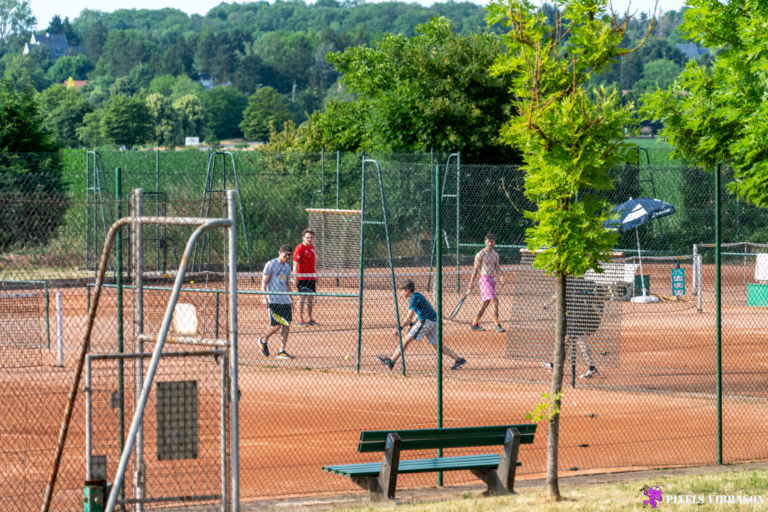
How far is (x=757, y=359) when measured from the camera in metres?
13.5

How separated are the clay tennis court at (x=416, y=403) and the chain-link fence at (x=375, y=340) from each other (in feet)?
0.12

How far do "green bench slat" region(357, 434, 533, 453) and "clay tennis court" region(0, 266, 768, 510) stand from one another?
35.0 inches

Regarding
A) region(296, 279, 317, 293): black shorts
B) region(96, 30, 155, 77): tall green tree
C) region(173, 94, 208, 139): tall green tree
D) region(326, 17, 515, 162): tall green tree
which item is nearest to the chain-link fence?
region(296, 279, 317, 293): black shorts

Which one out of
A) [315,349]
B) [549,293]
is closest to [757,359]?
[549,293]

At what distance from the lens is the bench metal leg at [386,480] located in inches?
253

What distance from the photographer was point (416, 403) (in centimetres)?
1031

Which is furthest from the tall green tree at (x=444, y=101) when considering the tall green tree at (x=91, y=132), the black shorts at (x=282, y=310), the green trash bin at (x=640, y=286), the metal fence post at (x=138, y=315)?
the tall green tree at (x=91, y=132)

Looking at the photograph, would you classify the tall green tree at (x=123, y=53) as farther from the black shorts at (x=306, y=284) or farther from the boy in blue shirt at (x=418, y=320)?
the boy in blue shirt at (x=418, y=320)

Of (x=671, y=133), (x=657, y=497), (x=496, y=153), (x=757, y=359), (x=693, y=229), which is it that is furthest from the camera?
(x=496, y=153)

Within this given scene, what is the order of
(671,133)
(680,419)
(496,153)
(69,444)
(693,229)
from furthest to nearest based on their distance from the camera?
(496,153) < (693,229) < (671,133) < (680,419) < (69,444)

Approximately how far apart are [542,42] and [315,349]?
8342 millimetres

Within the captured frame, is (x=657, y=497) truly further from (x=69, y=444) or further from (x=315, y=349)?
(x=315, y=349)

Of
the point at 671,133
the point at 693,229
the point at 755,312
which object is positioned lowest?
the point at 755,312

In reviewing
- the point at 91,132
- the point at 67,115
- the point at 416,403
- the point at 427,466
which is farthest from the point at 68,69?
the point at 427,466
